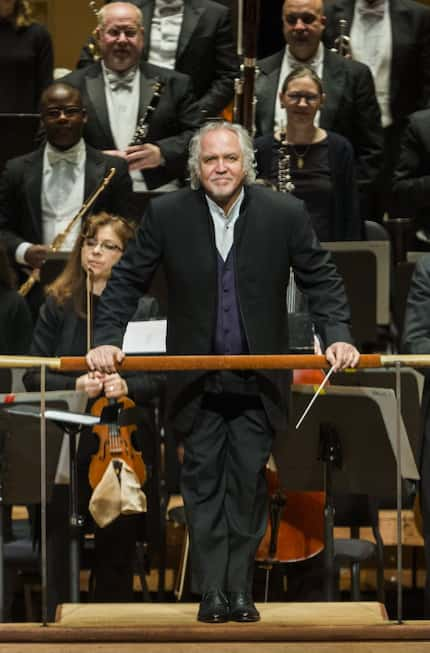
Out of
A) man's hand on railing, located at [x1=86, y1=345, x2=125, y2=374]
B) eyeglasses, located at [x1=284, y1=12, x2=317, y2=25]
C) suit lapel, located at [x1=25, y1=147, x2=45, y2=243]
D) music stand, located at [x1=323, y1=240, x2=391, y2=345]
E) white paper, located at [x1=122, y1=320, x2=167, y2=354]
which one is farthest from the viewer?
eyeglasses, located at [x1=284, y1=12, x2=317, y2=25]

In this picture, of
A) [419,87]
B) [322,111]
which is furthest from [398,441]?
[419,87]

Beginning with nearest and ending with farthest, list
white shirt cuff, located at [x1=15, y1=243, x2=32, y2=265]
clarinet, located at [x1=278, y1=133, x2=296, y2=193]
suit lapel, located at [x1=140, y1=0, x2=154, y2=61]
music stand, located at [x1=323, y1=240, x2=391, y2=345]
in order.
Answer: music stand, located at [x1=323, y1=240, x2=391, y2=345] → clarinet, located at [x1=278, y1=133, x2=296, y2=193] → white shirt cuff, located at [x1=15, y1=243, x2=32, y2=265] → suit lapel, located at [x1=140, y1=0, x2=154, y2=61]

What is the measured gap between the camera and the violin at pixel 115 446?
12.6 feet

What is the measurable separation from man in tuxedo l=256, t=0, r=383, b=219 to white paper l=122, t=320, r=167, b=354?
67.6 inches

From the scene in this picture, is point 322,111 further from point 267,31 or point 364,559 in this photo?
point 364,559

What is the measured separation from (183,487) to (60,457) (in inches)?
15.5

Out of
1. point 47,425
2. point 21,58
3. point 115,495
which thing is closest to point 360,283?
point 115,495

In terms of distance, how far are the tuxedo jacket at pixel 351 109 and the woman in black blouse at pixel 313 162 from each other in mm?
370

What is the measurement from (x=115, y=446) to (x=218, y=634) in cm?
65

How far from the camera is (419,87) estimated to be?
586cm

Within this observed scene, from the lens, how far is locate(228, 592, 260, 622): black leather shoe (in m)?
3.50

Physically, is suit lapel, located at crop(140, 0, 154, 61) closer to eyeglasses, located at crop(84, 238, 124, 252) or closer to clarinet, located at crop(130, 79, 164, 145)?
clarinet, located at crop(130, 79, 164, 145)

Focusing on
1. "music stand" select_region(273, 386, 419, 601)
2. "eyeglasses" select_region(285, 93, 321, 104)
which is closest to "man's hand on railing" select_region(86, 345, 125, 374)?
"music stand" select_region(273, 386, 419, 601)

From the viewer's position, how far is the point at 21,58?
5871 mm
